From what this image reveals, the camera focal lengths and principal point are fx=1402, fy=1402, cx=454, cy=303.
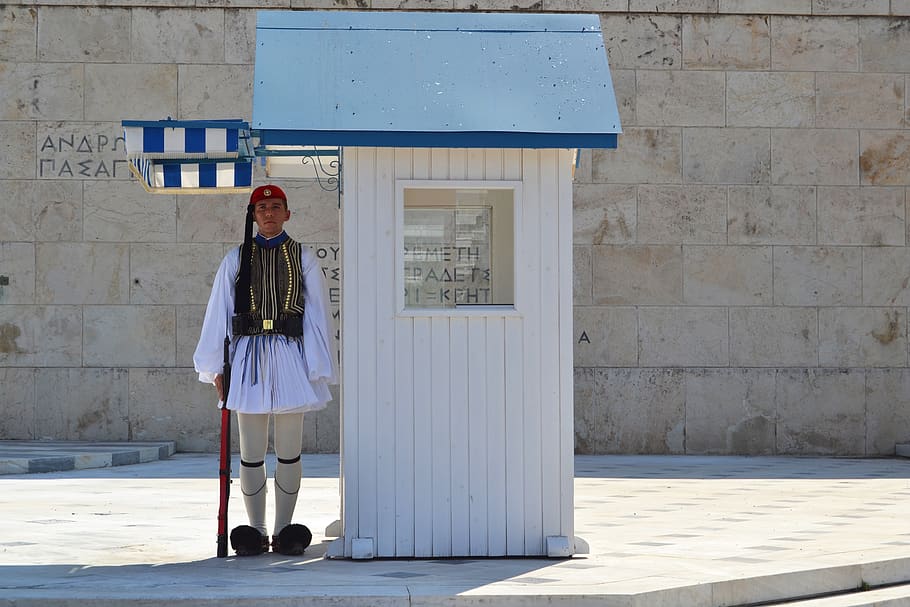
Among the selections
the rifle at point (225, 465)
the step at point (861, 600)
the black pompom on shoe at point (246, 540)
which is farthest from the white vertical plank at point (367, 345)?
the step at point (861, 600)

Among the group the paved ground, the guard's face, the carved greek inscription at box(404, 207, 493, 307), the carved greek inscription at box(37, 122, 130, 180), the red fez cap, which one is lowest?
the paved ground

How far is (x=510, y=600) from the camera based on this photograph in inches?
228

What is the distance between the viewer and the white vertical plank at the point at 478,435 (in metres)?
7.06

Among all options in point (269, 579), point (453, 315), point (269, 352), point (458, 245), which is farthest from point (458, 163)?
point (269, 579)

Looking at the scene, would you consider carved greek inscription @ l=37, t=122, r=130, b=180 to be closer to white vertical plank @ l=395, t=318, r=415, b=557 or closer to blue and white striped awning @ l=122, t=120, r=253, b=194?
blue and white striped awning @ l=122, t=120, r=253, b=194

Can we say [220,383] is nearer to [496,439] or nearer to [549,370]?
[496,439]

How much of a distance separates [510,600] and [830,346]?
911 centimetres

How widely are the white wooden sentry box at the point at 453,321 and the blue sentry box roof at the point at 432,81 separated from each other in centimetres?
2

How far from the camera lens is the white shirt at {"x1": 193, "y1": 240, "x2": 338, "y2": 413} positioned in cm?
711

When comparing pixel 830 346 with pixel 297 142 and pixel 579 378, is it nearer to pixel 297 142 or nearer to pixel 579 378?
pixel 579 378

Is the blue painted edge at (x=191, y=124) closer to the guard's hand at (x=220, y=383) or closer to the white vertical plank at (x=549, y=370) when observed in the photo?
the guard's hand at (x=220, y=383)

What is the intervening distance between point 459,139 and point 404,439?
59.8 inches

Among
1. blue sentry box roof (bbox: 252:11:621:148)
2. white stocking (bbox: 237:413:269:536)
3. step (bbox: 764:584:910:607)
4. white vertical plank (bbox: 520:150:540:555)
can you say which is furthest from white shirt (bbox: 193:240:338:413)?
A: step (bbox: 764:584:910:607)

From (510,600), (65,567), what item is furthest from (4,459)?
(510,600)
